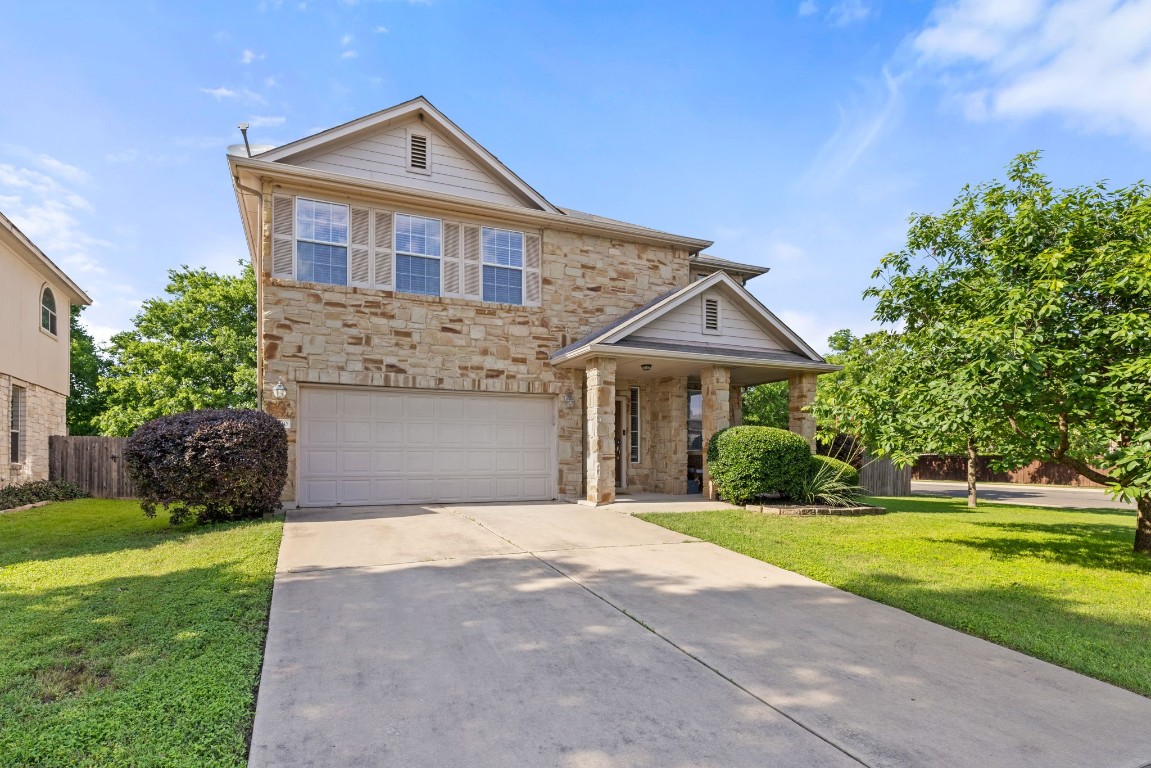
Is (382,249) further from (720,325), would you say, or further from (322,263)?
(720,325)

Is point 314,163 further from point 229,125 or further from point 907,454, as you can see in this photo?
point 907,454

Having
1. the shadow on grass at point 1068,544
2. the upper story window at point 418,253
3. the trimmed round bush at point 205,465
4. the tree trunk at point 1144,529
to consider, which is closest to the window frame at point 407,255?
the upper story window at point 418,253

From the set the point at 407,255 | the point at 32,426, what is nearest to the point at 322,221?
the point at 407,255

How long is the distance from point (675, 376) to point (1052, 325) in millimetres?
7351

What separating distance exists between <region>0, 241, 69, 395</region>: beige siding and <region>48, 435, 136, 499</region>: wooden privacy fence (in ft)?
5.53

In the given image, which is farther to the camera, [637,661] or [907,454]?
[907,454]

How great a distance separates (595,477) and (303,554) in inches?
213

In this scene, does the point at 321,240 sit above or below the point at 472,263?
above

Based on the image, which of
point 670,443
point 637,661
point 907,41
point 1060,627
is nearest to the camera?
point 637,661

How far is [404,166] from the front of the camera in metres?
11.5

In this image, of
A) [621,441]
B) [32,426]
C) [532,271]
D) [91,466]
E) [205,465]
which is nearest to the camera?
[205,465]

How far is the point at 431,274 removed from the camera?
11258 mm

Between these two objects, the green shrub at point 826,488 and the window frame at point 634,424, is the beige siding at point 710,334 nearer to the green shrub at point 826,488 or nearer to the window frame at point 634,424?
the window frame at point 634,424

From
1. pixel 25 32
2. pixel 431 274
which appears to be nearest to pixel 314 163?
pixel 431 274
